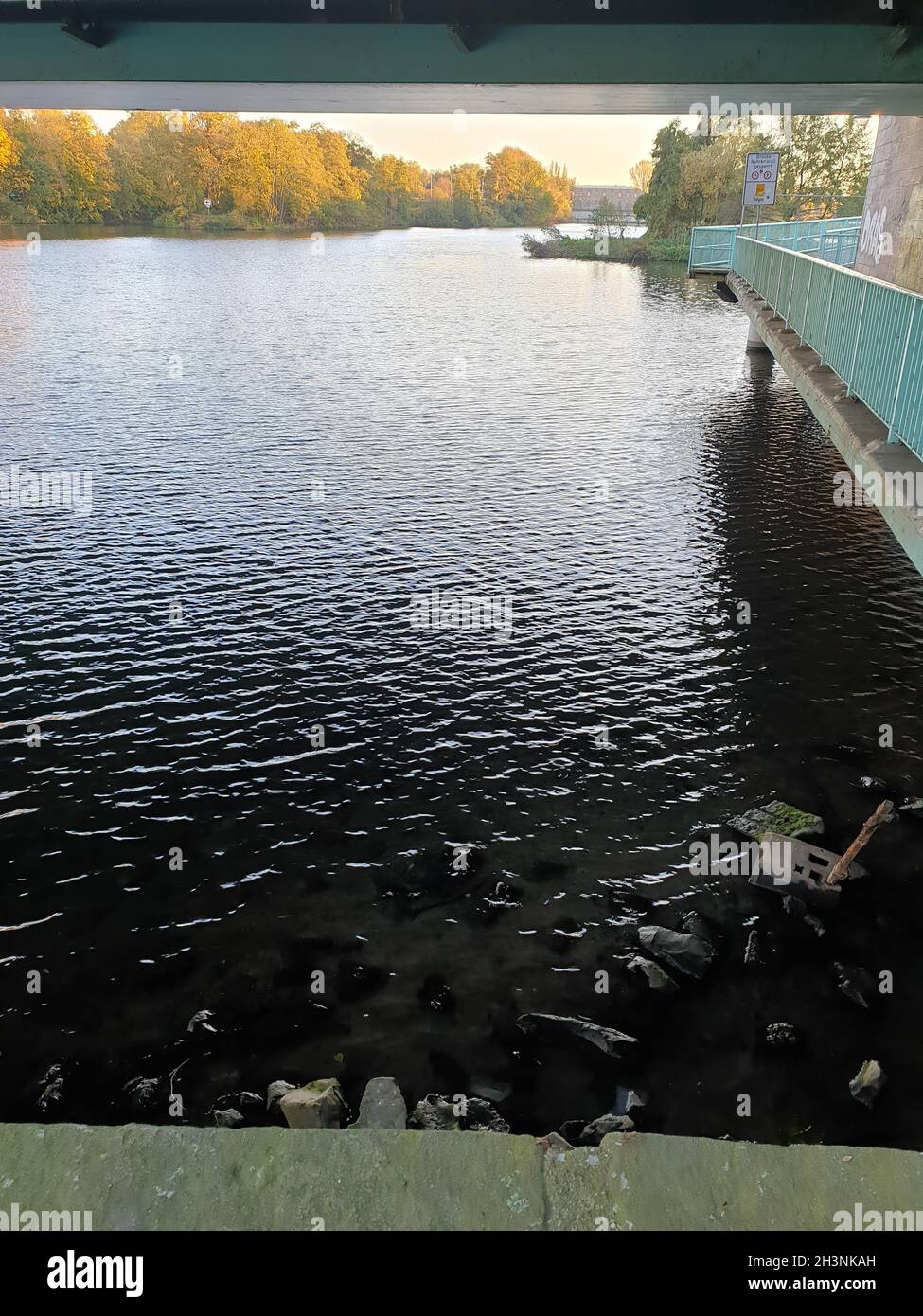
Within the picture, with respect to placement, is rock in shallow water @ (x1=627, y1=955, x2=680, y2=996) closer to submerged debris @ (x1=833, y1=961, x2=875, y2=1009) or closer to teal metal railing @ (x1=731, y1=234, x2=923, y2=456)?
submerged debris @ (x1=833, y1=961, x2=875, y2=1009)

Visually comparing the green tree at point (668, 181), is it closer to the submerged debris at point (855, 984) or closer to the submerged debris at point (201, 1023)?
the submerged debris at point (855, 984)

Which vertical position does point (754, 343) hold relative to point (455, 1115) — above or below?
above

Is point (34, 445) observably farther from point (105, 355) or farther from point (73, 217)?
point (73, 217)

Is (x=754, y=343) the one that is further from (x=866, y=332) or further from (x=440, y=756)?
(x=440, y=756)

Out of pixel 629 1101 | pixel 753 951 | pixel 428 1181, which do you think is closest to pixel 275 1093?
pixel 629 1101

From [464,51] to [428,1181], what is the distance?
518 inches

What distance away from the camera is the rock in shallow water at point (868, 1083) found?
7387 mm

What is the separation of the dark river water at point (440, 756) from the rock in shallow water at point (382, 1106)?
20 cm

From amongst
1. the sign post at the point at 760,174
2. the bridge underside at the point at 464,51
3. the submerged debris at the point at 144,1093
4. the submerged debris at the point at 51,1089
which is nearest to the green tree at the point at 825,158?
the sign post at the point at 760,174

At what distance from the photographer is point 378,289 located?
198 ft

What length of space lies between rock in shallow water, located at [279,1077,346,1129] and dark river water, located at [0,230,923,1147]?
1.25 ft

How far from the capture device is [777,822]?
10.4 metres

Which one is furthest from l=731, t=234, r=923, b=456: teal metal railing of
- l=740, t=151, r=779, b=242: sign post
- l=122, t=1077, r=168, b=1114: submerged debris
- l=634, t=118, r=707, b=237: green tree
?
l=634, t=118, r=707, b=237: green tree

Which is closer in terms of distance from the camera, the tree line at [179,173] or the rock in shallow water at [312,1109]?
the rock in shallow water at [312,1109]
